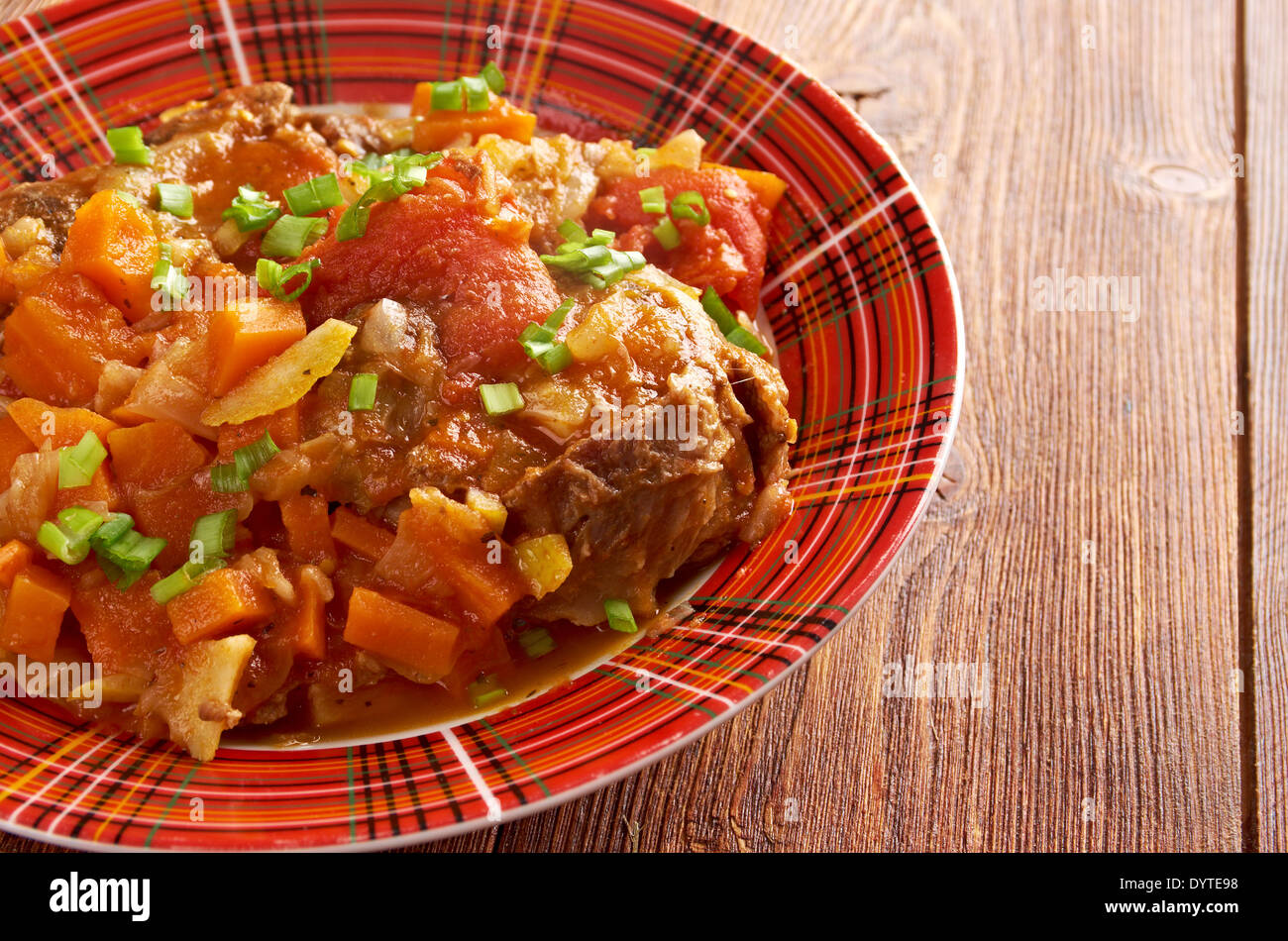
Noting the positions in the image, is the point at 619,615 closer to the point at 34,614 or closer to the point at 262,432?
the point at 262,432

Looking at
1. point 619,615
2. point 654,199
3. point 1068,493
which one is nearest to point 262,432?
point 619,615

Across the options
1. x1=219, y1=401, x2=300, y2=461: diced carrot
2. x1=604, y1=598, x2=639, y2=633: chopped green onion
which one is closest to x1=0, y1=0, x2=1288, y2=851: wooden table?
x1=604, y1=598, x2=639, y2=633: chopped green onion

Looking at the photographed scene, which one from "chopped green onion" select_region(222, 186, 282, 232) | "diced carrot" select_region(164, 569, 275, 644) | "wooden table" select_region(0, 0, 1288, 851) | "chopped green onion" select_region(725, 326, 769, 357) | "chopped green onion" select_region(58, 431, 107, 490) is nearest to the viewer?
"diced carrot" select_region(164, 569, 275, 644)

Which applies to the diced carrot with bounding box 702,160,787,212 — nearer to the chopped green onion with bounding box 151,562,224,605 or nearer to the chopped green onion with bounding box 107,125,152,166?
the chopped green onion with bounding box 107,125,152,166

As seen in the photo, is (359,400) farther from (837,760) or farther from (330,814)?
(837,760)

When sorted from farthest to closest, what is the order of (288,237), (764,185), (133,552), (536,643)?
(764,185), (288,237), (536,643), (133,552)

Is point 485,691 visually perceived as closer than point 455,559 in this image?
No

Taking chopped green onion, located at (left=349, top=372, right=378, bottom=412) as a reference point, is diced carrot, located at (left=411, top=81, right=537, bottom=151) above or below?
above

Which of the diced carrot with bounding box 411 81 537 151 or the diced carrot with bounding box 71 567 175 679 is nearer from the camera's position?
the diced carrot with bounding box 71 567 175 679

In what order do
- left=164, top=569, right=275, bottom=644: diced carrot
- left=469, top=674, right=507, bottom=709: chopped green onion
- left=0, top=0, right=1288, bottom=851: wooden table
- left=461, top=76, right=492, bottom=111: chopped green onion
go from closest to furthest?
left=164, top=569, right=275, bottom=644: diced carrot → left=469, top=674, right=507, bottom=709: chopped green onion → left=0, top=0, right=1288, bottom=851: wooden table → left=461, top=76, right=492, bottom=111: chopped green onion
